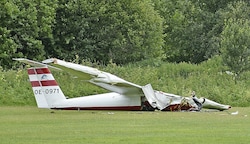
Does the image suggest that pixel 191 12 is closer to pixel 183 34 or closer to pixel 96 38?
pixel 183 34

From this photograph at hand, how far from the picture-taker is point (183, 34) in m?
79.7

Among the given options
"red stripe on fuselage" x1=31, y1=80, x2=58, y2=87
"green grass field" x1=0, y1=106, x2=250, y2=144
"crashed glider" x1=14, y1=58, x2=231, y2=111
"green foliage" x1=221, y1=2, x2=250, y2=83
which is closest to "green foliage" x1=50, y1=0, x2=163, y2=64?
Answer: "green foliage" x1=221, y1=2, x2=250, y2=83

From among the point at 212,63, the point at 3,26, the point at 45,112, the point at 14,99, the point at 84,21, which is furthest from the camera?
the point at 84,21

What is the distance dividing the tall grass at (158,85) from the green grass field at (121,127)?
612cm

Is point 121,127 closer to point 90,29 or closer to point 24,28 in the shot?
point 24,28

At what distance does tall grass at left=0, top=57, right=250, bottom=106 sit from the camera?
3475cm

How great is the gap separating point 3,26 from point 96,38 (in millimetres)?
9444

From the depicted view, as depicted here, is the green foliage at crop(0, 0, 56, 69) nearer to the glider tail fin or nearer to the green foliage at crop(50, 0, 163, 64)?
the green foliage at crop(50, 0, 163, 64)

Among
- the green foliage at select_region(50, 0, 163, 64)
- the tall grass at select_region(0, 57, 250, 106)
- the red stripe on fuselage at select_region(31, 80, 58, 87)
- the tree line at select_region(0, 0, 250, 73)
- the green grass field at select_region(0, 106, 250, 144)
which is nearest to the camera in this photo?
the green grass field at select_region(0, 106, 250, 144)

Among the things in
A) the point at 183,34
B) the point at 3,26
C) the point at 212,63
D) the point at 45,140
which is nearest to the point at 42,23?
the point at 3,26

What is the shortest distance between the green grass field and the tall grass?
6116 mm

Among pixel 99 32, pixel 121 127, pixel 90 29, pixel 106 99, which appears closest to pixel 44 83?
pixel 106 99

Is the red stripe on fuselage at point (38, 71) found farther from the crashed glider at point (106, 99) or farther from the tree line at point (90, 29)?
the tree line at point (90, 29)

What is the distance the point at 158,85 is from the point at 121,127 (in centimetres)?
1717
